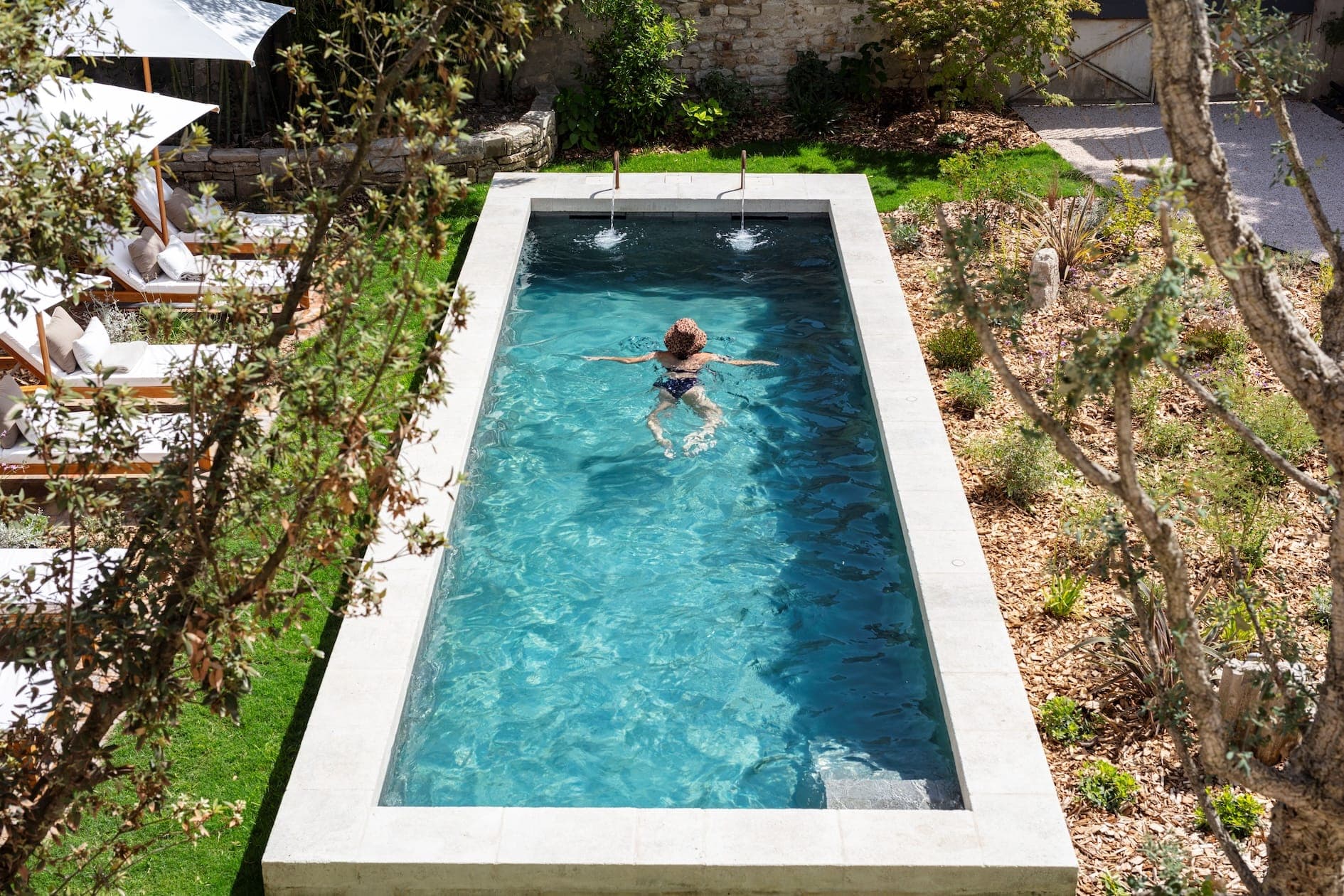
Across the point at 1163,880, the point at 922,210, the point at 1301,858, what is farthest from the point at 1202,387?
the point at 922,210

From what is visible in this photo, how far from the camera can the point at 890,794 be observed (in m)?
6.07

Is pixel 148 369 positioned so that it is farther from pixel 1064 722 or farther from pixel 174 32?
pixel 1064 722

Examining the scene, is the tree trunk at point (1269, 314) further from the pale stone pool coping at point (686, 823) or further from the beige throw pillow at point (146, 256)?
the beige throw pillow at point (146, 256)

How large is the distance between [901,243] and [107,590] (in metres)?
10.4

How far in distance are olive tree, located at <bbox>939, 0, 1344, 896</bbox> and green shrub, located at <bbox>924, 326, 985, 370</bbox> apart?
5.79 meters

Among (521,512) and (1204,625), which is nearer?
(1204,625)

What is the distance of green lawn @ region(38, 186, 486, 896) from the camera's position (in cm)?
590

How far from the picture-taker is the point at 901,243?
12781 mm

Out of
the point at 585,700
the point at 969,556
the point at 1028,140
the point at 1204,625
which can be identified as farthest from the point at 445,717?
the point at 1028,140

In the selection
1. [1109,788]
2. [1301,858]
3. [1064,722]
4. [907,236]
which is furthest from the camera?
[907,236]

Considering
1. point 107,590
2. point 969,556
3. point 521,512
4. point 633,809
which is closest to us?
point 107,590

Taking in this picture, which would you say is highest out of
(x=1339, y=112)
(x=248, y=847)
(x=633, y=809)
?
(x=1339, y=112)

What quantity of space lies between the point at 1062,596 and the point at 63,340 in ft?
25.4

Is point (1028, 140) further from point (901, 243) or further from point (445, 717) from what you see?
point (445, 717)
